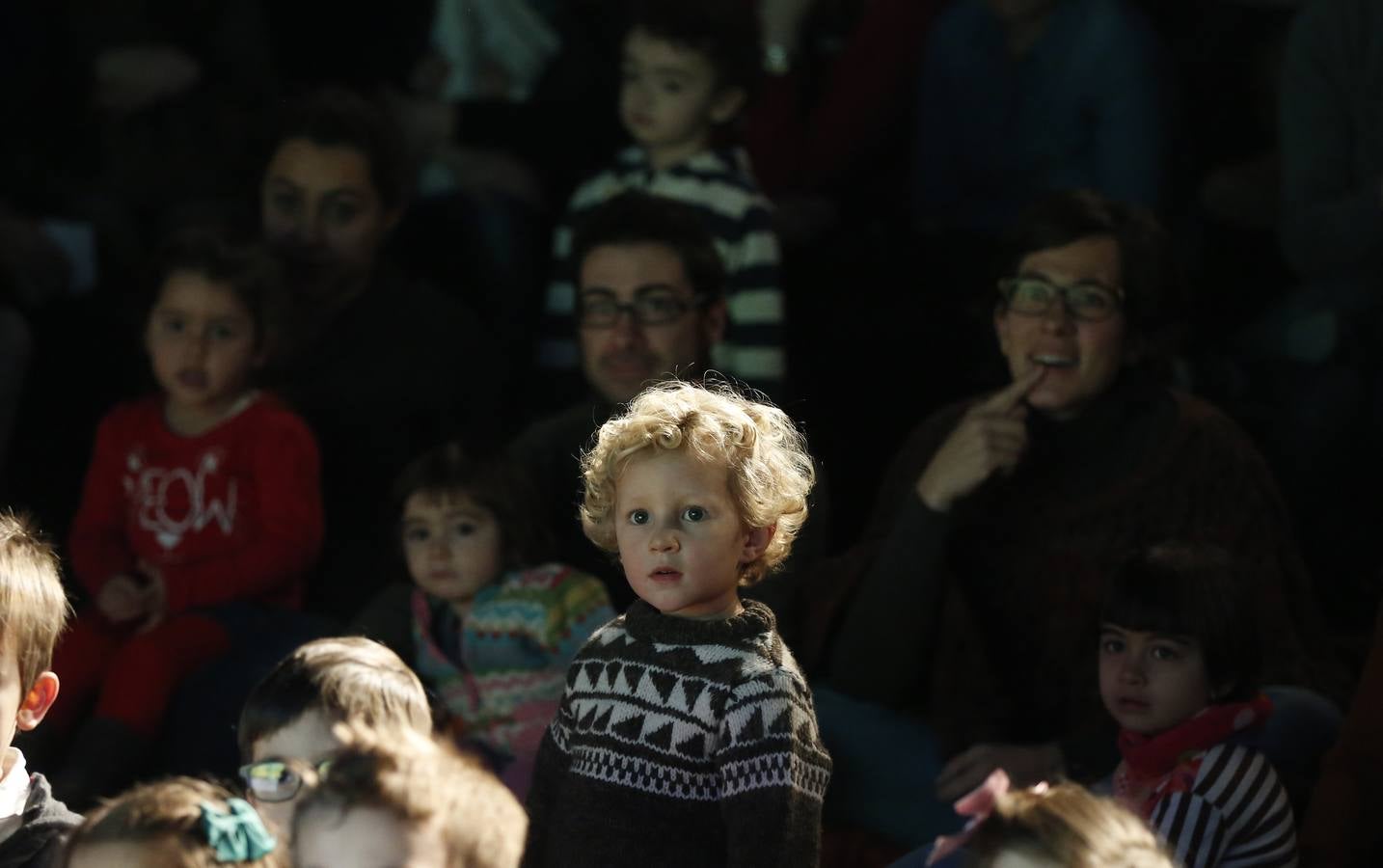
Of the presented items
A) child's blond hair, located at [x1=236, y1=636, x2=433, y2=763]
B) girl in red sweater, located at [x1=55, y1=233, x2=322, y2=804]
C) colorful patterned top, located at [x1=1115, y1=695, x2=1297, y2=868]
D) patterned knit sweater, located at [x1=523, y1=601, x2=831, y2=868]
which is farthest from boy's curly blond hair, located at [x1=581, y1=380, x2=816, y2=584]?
girl in red sweater, located at [x1=55, y1=233, x2=322, y2=804]

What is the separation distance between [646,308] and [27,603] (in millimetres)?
1502

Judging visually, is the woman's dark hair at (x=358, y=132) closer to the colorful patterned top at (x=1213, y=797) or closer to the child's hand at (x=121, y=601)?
the child's hand at (x=121, y=601)

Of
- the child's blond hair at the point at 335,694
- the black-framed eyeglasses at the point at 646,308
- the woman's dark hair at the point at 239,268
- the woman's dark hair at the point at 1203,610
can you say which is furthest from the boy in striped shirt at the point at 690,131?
the child's blond hair at the point at 335,694

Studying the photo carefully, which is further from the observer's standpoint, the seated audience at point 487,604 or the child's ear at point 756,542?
the seated audience at point 487,604

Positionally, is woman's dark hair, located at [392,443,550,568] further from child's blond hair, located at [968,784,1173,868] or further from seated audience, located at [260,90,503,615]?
child's blond hair, located at [968,784,1173,868]

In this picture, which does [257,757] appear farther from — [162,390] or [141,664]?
[162,390]

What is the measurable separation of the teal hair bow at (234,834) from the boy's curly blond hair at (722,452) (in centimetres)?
70

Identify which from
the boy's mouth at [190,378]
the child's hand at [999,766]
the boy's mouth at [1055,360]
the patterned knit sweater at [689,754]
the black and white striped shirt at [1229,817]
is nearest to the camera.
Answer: the patterned knit sweater at [689,754]

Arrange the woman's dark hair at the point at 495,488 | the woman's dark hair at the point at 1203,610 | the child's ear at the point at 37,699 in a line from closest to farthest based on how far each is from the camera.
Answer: the child's ear at the point at 37,699 → the woman's dark hair at the point at 1203,610 → the woman's dark hair at the point at 495,488

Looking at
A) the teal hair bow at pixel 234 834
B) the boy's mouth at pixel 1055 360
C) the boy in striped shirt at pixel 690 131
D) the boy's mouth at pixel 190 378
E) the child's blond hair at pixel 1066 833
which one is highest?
the boy in striped shirt at pixel 690 131

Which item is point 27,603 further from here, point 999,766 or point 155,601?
point 999,766

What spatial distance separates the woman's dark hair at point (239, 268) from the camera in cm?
384

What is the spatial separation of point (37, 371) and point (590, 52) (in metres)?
1.50

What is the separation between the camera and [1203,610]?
279 centimetres
